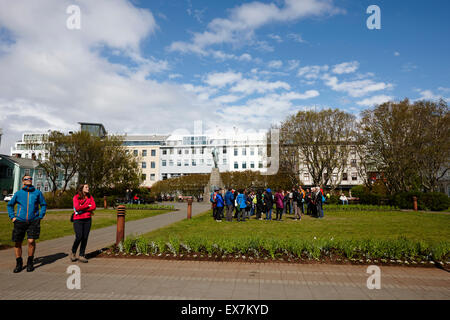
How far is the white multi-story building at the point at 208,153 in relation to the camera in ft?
250

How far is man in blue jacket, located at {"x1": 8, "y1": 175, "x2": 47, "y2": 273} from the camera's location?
6.30 m

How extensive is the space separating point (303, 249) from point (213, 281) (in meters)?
2.84

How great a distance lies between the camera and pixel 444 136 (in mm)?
29750

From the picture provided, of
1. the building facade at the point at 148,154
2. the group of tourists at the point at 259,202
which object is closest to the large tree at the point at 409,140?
the group of tourists at the point at 259,202

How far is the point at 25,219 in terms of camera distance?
21.0ft

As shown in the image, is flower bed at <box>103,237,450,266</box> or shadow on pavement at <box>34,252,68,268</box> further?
flower bed at <box>103,237,450,266</box>

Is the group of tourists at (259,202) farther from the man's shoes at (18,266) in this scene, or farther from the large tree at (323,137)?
the large tree at (323,137)

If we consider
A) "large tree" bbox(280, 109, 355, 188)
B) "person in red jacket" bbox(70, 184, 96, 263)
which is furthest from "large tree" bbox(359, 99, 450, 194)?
"person in red jacket" bbox(70, 184, 96, 263)

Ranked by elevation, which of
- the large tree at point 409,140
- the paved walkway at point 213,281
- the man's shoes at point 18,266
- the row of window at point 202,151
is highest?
the row of window at point 202,151

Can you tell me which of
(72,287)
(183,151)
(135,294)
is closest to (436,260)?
(135,294)

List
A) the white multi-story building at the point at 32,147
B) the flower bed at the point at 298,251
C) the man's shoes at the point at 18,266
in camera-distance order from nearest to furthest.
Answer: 1. the man's shoes at the point at 18,266
2. the flower bed at the point at 298,251
3. the white multi-story building at the point at 32,147

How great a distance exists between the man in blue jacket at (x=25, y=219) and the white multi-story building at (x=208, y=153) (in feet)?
226

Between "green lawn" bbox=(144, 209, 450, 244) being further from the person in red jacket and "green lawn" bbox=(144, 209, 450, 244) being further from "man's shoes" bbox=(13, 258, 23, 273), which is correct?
"man's shoes" bbox=(13, 258, 23, 273)

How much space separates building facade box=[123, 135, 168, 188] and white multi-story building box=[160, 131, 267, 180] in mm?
1888
